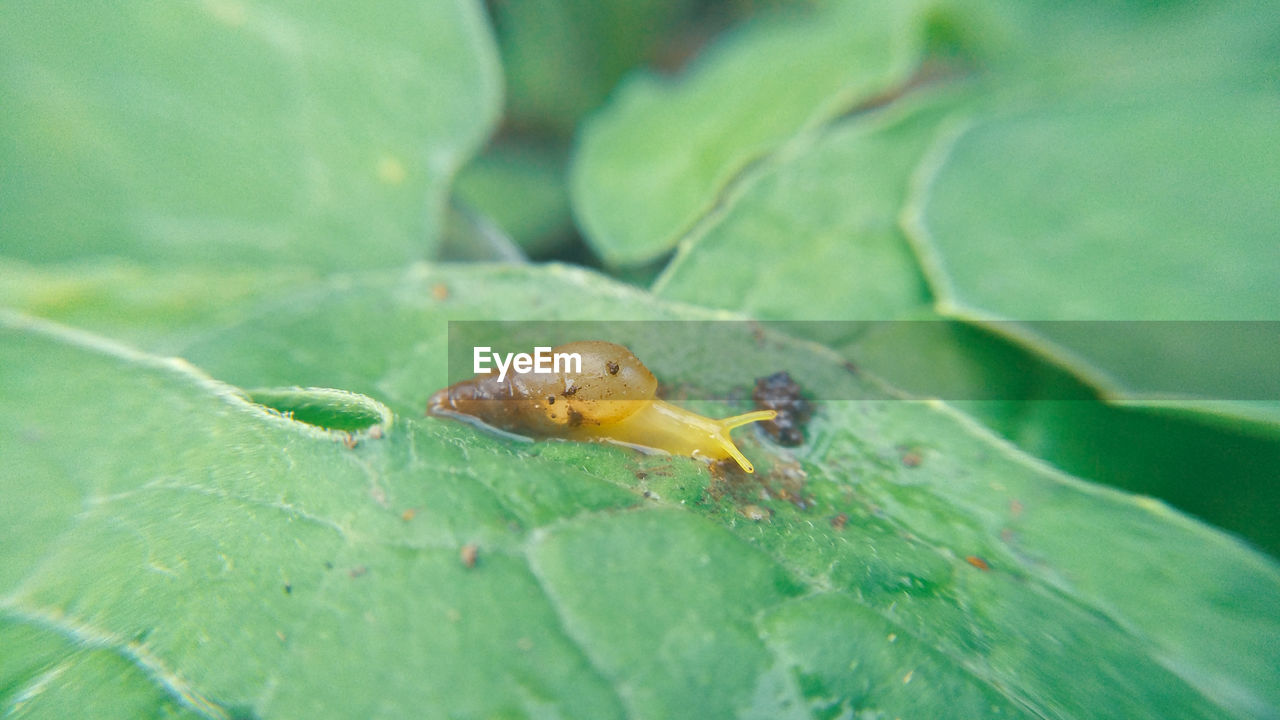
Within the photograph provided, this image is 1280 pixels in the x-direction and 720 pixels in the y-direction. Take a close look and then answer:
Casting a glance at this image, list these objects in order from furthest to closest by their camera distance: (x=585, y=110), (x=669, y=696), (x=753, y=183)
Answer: (x=585, y=110) → (x=753, y=183) → (x=669, y=696)

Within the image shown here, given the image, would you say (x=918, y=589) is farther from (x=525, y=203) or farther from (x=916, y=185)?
(x=525, y=203)

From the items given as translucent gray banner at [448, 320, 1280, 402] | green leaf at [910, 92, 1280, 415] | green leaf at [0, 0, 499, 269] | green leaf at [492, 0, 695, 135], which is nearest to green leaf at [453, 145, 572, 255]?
green leaf at [492, 0, 695, 135]

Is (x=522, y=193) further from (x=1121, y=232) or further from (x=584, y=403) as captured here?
(x=1121, y=232)

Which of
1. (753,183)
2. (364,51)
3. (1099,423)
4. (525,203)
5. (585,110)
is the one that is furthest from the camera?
(585,110)

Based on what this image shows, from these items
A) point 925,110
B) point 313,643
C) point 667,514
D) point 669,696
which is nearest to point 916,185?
point 925,110

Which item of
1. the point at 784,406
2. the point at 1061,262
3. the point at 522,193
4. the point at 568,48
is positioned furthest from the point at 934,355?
the point at 568,48

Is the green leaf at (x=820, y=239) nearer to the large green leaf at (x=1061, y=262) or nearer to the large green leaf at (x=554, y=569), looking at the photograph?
the large green leaf at (x=1061, y=262)
